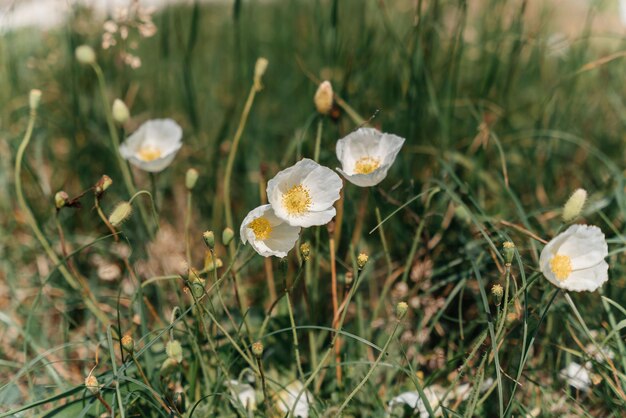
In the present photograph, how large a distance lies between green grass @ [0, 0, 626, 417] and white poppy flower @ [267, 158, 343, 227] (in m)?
0.12

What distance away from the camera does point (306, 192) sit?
1208 mm

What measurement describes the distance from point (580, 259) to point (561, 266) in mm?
48

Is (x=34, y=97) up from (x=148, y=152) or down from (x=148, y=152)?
up

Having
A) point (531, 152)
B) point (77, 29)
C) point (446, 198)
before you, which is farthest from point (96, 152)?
point (531, 152)

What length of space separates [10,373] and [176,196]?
767mm

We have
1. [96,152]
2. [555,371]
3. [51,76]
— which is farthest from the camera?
[51,76]

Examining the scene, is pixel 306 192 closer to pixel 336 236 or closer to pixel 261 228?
pixel 261 228

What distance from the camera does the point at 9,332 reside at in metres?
1.57

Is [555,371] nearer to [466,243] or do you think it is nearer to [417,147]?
[466,243]

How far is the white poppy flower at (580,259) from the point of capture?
113cm

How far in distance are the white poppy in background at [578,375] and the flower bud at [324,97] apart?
0.72 meters

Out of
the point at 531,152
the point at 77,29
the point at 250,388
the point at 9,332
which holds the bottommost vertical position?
the point at 9,332

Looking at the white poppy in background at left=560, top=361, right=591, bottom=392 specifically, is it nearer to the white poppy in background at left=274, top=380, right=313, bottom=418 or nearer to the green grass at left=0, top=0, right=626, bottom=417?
the green grass at left=0, top=0, right=626, bottom=417

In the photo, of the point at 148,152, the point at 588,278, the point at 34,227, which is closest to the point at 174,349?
the point at 34,227
